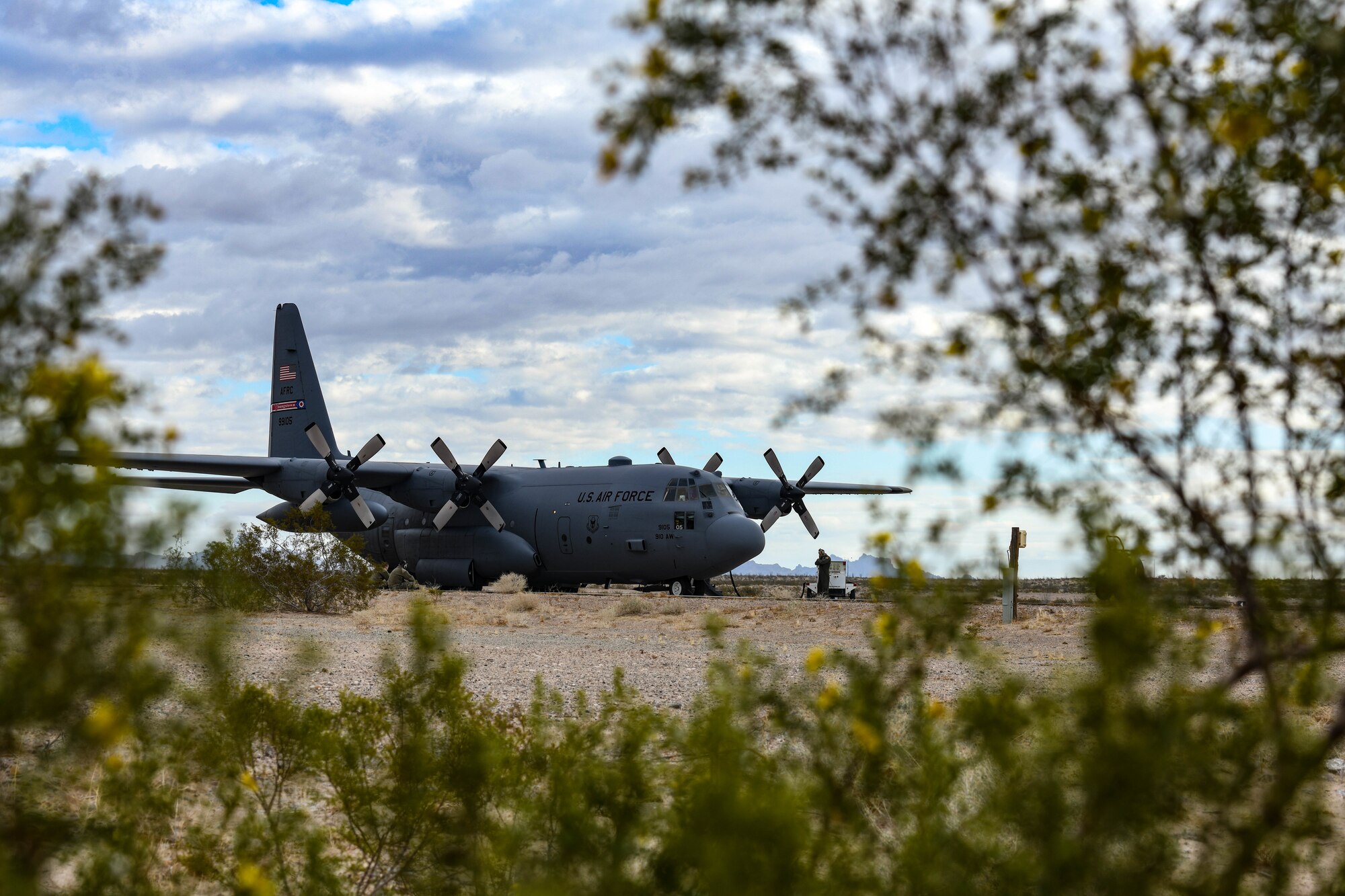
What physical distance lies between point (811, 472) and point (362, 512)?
1354 centimetres

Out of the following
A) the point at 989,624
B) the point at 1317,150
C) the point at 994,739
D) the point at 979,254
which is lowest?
the point at 989,624

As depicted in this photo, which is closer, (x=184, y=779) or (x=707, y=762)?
(x=707, y=762)

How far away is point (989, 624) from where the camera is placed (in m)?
18.4

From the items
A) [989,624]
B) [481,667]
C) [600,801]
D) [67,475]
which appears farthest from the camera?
[989,624]

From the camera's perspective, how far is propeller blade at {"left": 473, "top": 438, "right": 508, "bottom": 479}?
29344 millimetres

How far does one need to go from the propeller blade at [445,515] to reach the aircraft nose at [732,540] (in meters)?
7.25

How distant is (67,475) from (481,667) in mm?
9464

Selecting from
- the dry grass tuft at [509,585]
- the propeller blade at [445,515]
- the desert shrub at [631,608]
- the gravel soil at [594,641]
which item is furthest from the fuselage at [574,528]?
the desert shrub at [631,608]

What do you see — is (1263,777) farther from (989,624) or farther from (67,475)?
(989,624)

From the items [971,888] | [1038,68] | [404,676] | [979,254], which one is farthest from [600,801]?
[1038,68]

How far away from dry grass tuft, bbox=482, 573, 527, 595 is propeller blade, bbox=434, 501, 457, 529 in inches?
79.5

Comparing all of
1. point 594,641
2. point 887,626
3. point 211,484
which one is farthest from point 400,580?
point 887,626

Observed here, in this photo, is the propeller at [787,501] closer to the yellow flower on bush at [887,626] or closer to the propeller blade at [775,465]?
the propeller blade at [775,465]

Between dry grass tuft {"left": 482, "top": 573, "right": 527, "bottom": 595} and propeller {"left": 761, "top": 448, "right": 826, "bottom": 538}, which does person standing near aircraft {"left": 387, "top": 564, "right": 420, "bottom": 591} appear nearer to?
dry grass tuft {"left": 482, "top": 573, "right": 527, "bottom": 595}
